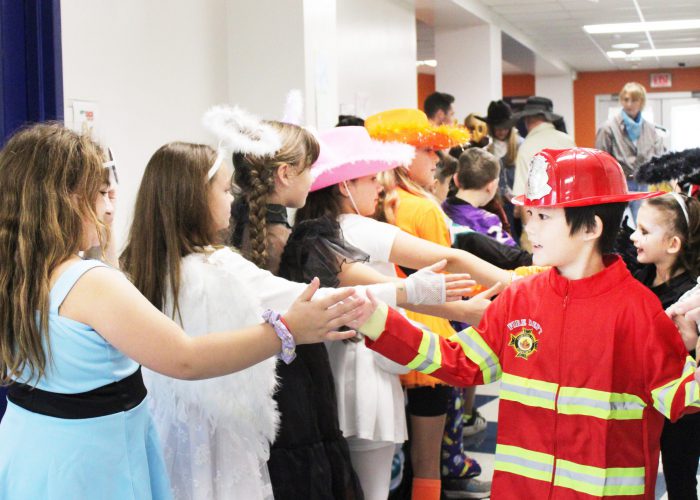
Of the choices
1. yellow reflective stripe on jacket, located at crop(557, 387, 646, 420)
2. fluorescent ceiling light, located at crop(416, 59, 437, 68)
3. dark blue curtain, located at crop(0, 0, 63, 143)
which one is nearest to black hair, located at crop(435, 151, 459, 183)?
dark blue curtain, located at crop(0, 0, 63, 143)

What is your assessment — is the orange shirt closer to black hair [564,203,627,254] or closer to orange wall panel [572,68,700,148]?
black hair [564,203,627,254]

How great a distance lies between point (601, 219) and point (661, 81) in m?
17.2

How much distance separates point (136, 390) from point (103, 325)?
0.20 m

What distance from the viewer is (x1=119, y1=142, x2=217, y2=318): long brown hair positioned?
6.47 feet

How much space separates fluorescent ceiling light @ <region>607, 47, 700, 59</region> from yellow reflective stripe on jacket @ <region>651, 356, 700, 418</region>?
1361 cm

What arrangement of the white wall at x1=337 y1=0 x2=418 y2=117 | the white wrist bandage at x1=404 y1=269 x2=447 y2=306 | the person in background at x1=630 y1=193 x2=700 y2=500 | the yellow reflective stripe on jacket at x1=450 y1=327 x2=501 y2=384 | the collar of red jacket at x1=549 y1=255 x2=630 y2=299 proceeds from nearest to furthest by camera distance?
1. the collar of red jacket at x1=549 y1=255 x2=630 y2=299
2. the yellow reflective stripe on jacket at x1=450 y1=327 x2=501 y2=384
3. the white wrist bandage at x1=404 y1=269 x2=447 y2=306
4. the person in background at x1=630 y1=193 x2=700 y2=500
5. the white wall at x1=337 y1=0 x2=418 y2=117

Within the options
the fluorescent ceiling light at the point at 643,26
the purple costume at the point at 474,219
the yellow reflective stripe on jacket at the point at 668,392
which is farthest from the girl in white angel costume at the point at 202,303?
the fluorescent ceiling light at the point at 643,26

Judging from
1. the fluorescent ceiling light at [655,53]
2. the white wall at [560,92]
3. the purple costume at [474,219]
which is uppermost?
the fluorescent ceiling light at [655,53]

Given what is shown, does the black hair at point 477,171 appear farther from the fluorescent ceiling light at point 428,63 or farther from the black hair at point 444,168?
the fluorescent ceiling light at point 428,63

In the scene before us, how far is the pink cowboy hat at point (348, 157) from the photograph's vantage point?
2660mm

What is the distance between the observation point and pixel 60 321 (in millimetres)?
1576

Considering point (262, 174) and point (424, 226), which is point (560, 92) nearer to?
point (424, 226)

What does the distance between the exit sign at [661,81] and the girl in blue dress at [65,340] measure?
17.6 meters

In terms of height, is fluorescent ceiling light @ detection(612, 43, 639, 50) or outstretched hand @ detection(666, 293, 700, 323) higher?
fluorescent ceiling light @ detection(612, 43, 639, 50)
